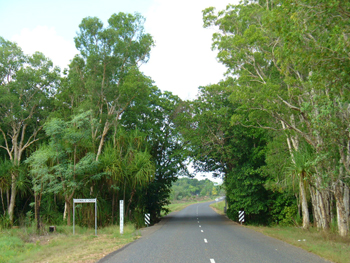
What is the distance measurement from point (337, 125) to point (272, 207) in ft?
50.8

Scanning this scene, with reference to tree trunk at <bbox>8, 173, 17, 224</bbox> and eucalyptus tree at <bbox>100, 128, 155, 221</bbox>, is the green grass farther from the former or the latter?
tree trunk at <bbox>8, 173, 17, 224</bbox>

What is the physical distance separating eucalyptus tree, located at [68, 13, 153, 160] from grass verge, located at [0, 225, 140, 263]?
7922mm

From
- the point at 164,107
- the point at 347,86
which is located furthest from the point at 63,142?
the point at 347,86

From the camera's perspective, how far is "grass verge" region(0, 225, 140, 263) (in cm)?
1133

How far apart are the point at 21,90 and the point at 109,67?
875cm

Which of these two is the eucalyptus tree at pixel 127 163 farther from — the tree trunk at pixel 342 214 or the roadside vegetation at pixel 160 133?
the tree trunk at pixel 342 214

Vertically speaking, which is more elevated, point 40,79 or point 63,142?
point 40,79

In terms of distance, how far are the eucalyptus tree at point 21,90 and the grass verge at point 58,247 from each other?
12.0 metres

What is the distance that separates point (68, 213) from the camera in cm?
2252

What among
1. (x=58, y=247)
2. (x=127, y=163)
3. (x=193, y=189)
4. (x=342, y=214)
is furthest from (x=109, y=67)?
(x=193, y=189)

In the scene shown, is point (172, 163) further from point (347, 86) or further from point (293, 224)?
point (347, 86)

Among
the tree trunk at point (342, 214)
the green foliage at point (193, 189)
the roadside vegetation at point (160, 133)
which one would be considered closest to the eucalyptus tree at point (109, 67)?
the roadside vegetation at point (160, 133)

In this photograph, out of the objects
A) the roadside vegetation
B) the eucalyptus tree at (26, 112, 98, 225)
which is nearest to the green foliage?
the roadside vegetation

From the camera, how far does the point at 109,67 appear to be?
26.2 metres
